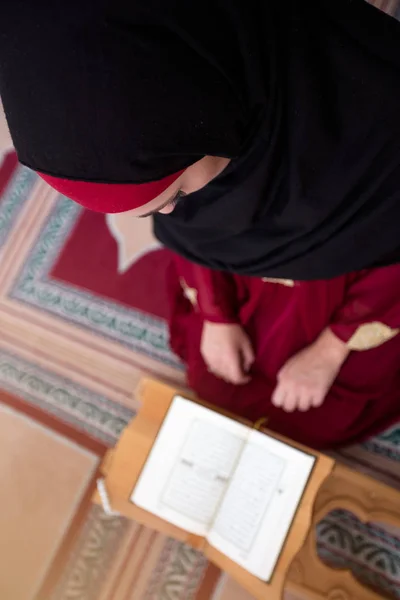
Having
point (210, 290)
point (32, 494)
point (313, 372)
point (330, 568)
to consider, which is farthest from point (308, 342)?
point (32, 494)

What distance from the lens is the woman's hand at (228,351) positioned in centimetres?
90

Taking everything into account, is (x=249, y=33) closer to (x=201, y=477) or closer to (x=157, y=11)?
(x=157, y=11)

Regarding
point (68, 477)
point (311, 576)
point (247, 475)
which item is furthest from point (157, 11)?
point (68, 477)

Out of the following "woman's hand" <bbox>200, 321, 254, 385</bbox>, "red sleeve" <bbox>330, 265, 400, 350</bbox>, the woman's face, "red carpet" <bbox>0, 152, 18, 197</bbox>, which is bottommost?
"woman's hand" <bbox>200, 321, 254, 385</bbox>

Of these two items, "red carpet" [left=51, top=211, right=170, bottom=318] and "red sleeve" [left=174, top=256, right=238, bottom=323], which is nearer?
"red sleeve" [left=174, top=256, right=238, bottom=323]

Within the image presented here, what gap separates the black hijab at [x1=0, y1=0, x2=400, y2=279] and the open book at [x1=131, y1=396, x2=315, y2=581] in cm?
34

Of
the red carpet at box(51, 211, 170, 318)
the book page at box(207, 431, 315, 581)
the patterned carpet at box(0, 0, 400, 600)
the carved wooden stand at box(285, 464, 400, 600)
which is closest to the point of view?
the book page at box(207, 431, 315, 581)

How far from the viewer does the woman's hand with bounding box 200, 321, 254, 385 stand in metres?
0.90

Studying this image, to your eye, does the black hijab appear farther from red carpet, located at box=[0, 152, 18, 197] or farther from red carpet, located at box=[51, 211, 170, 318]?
red carpet, located at box=[0, 152, 18, 197]

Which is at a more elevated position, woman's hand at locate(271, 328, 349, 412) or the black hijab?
the black hijab

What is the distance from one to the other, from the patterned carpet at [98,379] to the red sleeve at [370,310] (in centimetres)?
31

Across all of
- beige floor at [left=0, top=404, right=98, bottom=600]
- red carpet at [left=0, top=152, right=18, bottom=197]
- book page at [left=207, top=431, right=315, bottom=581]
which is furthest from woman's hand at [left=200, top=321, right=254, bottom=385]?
red carpet at [left=0, top=152, right=18, bottom=197]

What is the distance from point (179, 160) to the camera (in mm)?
453

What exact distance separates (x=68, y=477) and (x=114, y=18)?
3.17ft
